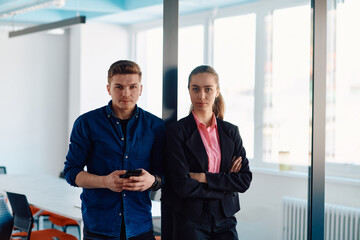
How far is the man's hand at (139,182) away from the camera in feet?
6.34

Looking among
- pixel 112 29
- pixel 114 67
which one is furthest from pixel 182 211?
pixel 112 29

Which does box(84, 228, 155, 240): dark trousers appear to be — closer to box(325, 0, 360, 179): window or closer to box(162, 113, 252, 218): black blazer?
box(162, 113, 252, 218): black blazer

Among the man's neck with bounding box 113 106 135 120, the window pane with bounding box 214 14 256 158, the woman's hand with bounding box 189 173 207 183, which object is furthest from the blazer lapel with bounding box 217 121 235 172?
the window pane with bounding box 214 14 256 158

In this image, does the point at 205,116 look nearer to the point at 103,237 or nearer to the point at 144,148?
the point at 144,148

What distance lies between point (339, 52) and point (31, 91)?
509cm

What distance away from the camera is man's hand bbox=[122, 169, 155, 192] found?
1931 mm

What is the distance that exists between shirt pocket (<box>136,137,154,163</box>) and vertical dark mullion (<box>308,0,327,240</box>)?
1684 mm

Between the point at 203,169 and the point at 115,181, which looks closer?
the point at 115,181

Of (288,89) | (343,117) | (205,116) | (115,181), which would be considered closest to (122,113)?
(115,181)

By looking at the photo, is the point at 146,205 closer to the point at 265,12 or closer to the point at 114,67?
the point at 114,67

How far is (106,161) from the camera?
2047mm

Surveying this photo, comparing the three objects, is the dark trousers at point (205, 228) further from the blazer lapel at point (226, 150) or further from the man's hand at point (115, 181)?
the man's hand at point (115, 181)

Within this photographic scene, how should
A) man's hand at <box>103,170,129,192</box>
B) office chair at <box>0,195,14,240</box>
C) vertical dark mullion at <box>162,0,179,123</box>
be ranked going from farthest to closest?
office chair at <box>0,195,14,240</box>
vertical dark mullion at <box>162,0,179,123</box>
man's hand at <box>103,170,129,192</box>

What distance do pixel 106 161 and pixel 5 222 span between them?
7.76 feet
